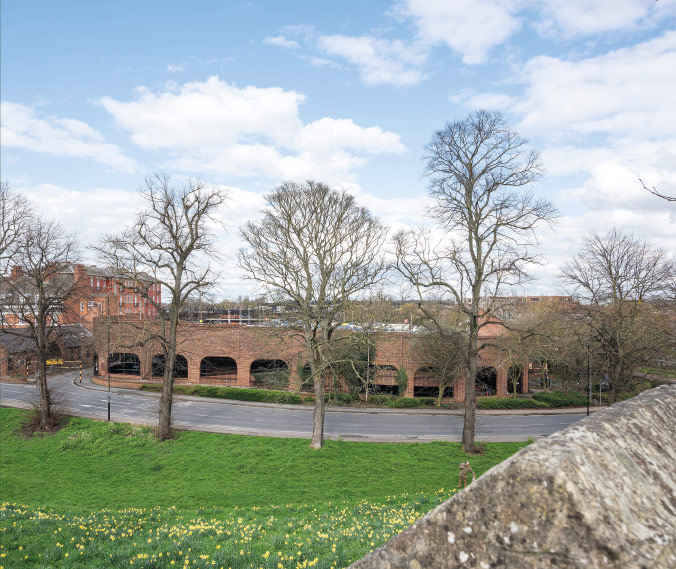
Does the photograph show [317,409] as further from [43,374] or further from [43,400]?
[43,374]

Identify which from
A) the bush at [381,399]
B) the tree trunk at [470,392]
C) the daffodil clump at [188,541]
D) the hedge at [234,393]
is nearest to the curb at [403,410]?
the hedge at [234,393]

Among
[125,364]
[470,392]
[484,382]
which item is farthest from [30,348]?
[484,382]

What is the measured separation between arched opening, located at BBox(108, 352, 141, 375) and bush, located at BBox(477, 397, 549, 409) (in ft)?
114

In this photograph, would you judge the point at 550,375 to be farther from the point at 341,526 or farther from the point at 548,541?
the point at 548,541

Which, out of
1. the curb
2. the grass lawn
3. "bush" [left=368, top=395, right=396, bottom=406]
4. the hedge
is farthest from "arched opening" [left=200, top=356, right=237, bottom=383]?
the grass lawn

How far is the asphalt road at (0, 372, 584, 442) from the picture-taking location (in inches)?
1081

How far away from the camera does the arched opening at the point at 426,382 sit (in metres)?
40.5

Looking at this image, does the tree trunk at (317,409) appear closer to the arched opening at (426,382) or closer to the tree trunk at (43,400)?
the tree trunk at (43,400)

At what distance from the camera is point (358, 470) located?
1923cm

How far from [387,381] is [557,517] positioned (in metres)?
39.5

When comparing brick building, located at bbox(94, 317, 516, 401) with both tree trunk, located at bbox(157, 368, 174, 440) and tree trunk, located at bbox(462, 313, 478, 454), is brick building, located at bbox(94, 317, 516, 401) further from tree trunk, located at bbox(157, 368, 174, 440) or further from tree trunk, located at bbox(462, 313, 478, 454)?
tree trunk, located at bbox(462, 313, 478, 454)

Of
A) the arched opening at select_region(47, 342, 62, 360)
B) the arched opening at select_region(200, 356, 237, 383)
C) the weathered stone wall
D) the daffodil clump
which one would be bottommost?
the arched opening at select_region(200, 356, 237, 383)

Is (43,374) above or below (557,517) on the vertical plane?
below

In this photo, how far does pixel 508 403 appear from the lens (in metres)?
37.8
